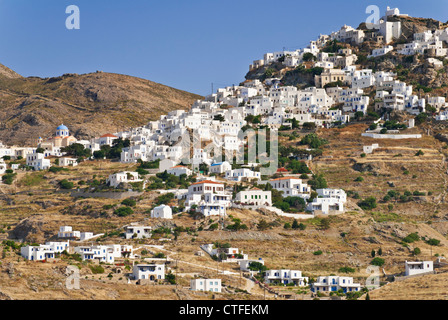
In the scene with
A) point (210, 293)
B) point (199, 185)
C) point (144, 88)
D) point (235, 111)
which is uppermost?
point (144, 88)

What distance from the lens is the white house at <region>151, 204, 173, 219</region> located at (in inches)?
2650

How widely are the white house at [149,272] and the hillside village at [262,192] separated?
0.48ft

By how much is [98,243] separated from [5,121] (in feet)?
232

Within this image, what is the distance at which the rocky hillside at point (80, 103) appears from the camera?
398ft

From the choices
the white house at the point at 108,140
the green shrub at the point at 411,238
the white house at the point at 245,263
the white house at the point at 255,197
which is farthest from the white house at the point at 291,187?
the white house at the point at 108,140

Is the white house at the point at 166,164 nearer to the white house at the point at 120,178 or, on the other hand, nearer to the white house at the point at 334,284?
the white house at the point at 120,178

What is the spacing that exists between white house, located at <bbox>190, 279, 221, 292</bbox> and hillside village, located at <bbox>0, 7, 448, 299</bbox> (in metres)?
0.06

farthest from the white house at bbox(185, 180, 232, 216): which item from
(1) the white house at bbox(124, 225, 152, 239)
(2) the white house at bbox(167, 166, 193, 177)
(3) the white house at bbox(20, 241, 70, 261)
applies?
(3) the white house at bbox(20, 241, 70, 261)

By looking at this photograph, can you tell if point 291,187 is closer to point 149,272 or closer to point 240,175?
point 240,175

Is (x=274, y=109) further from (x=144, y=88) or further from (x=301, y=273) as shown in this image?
(x=144, y=88)

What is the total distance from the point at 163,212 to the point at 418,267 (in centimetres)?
1945

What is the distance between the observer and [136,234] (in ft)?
214

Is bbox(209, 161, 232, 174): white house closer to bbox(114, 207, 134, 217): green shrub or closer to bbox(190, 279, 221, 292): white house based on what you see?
bbox(114, 207, 134, 217): green shrub
